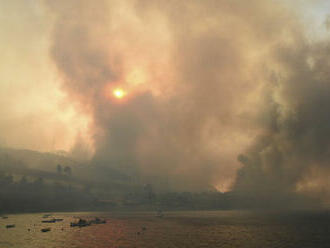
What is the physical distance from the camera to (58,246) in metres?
143

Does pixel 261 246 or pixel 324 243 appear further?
pixel 324 243

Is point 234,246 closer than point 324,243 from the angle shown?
Yes

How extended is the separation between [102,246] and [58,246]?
86.2 feet

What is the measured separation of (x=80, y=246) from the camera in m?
142

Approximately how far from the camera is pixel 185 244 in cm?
14425

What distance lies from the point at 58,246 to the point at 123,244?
123 ft

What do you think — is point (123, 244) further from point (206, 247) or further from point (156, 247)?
point (206, 247)

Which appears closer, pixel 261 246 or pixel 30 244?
pixel 261 246

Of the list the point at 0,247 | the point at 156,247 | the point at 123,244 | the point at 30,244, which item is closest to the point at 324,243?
the point at 156,247

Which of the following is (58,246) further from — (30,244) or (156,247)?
(156,247)

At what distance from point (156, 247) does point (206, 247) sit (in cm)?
2755

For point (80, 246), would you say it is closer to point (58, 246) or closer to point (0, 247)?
point (58, 246)

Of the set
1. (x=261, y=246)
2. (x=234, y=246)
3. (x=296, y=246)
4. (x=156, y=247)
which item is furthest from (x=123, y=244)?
Answer: (x=296, y=246)

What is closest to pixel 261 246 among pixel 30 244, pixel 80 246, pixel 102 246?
pixel 102 246
